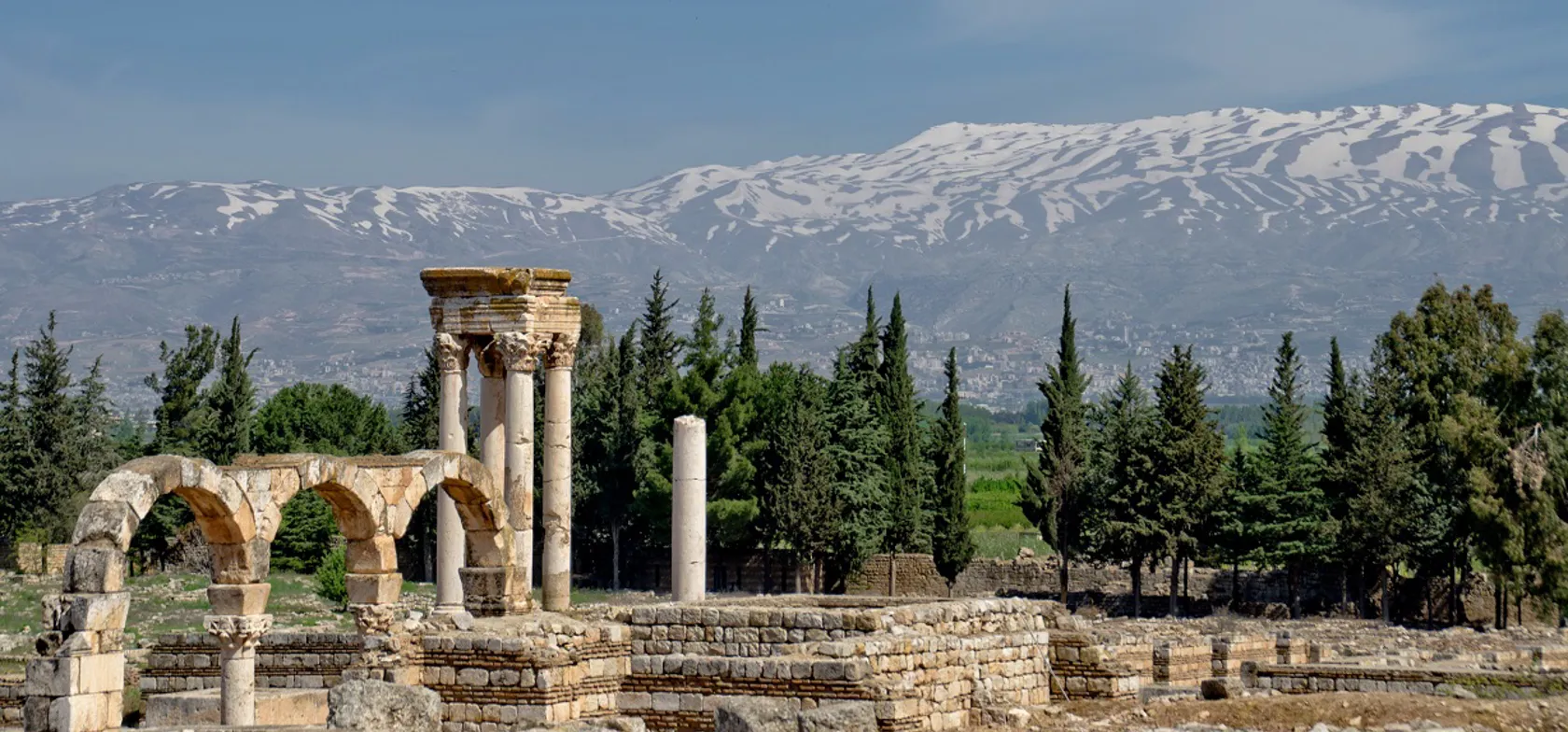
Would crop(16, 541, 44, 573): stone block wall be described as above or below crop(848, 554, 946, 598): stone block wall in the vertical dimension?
above

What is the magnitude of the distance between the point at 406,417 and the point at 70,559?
5761 cm

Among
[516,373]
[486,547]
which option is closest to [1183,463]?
[516,373]

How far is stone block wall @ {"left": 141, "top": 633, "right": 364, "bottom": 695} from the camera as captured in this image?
2911 centimetres

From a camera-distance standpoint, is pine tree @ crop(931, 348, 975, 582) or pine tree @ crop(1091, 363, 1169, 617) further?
pine tree @ crop(931, 348, 975, 582)

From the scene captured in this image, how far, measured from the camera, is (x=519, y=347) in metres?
31.6

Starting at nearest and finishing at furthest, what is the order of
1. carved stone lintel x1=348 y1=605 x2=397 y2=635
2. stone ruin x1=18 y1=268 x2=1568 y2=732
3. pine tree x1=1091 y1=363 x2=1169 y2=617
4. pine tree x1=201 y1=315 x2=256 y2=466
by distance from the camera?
stone ruin x1=18 y1=268 x2=1568 y2=732 → carved stone lintel x1=348 y1=605 x2=397 y2=635 → pine tree x1=1091 y1=363 x2=1169 y2=617 → pine tree x1=201 y1=315 x2=256 y2=466

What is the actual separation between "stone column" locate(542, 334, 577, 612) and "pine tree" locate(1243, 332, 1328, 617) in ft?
111

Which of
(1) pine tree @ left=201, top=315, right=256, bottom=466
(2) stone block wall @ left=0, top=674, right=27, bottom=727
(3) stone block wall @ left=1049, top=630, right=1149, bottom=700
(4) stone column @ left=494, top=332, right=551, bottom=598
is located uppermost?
(1) pine tree @ left=201, top=315, right=256, bottom=466

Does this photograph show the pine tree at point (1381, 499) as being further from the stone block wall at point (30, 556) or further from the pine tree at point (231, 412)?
the stone block wall at point (30, 556)

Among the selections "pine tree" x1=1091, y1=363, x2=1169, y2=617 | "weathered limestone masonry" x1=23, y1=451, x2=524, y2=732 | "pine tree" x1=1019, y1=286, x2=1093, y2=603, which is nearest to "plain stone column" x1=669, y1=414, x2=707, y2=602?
"weathered limestone masonry" x1=23, y1=451, x2=524, y2=732

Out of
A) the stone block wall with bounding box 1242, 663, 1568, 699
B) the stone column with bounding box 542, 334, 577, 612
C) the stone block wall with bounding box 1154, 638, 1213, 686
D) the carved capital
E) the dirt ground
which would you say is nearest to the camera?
the dirt ground

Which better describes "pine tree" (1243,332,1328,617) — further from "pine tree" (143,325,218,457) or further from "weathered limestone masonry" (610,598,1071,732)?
"weathered limestone masonry" (610,598,1071,732)

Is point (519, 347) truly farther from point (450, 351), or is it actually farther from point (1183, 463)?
point (1183, 463)

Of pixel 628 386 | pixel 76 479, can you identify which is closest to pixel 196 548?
pixel 76 479
